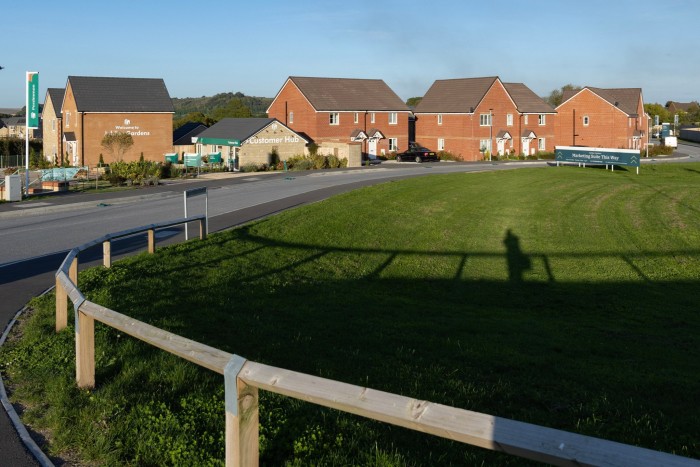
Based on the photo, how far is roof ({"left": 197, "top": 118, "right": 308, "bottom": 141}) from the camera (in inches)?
2248

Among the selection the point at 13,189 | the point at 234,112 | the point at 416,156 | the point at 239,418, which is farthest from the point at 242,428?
the point at 234,112

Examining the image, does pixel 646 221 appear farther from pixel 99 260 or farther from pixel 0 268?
pixel 0 268

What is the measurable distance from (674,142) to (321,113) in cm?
5415

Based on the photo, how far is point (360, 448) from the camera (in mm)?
5754

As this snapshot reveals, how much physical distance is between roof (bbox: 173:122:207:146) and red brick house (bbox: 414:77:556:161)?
23472mm

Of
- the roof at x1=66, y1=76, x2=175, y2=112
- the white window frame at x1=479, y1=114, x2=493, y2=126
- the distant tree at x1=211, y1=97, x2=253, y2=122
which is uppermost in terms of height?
the distant tree at x1=211, y1=97, x2=253, y2=122

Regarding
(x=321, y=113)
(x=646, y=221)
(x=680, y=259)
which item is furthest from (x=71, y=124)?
(x=680, y=259)

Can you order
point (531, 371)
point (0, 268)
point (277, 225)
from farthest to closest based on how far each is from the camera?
point (277, 225)
point (0, 268)
point (531, 371)

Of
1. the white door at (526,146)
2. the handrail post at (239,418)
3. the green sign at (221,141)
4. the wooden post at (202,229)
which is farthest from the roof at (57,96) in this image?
the handrail post at (239,418)

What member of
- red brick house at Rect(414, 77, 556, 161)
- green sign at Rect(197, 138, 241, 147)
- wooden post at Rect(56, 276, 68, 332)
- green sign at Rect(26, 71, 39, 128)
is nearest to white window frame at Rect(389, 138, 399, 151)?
red brick house at Rect(414, 77, 556, 161)

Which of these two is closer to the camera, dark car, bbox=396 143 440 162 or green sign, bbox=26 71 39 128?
green sign, bbox=26 71 39 128

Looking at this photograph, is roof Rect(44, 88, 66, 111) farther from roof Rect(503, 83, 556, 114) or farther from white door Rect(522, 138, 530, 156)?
white door Rect(522, 138, 530, 156)

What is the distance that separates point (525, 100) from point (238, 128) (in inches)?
1505

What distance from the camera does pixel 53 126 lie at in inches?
2778
